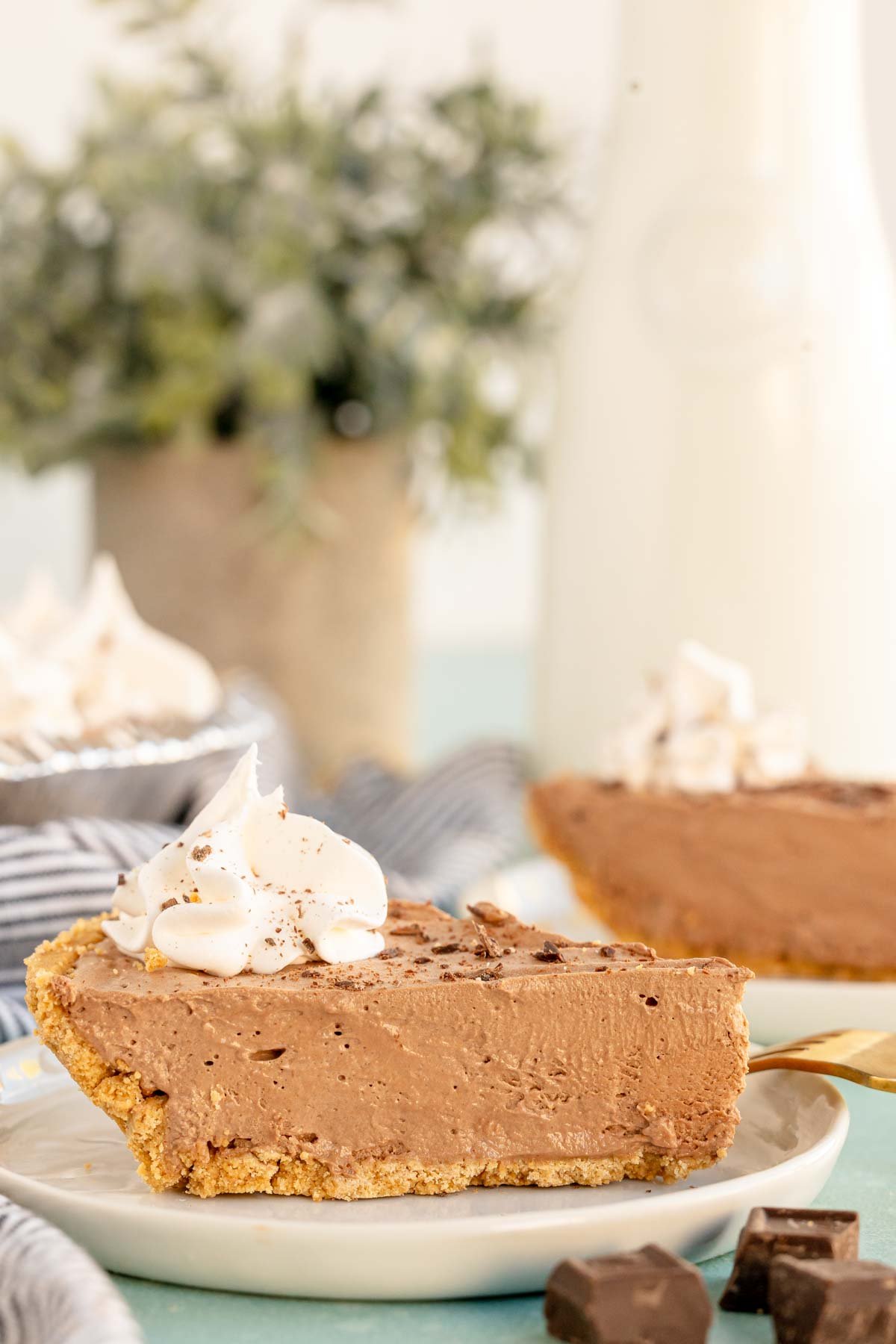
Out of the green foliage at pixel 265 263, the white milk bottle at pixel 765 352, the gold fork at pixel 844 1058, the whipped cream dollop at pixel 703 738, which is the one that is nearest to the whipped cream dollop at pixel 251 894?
the gold fork at pixel 844 1058

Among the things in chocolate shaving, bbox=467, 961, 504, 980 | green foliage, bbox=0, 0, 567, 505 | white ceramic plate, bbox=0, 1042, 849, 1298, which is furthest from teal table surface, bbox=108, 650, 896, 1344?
green foliage, bbox=0, 0, 567, 505

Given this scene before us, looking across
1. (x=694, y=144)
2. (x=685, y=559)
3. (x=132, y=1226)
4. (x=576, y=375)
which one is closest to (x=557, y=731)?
(x=685, y=559)

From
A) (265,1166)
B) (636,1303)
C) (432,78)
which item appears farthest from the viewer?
(432,78)

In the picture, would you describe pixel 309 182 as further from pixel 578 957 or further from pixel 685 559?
pixel 578 957

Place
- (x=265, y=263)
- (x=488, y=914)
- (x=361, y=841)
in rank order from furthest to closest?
1. (x=265, y=263)
2. (x=361, y=841)
3. (x=488, y=914)

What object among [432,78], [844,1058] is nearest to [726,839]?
[844,1058]

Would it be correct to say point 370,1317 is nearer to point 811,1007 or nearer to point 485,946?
point 485,946

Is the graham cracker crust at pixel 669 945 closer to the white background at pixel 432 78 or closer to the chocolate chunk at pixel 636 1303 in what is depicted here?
the chocolate chunk at pixel 636 1303

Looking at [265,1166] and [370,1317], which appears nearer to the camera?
[370,1317]
